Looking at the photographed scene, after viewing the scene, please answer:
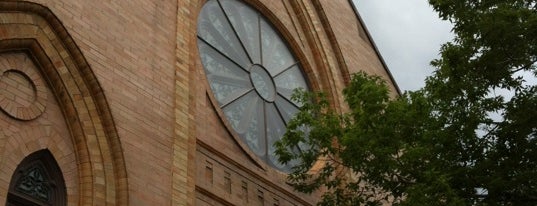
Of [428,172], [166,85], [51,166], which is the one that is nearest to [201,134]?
[166,85]

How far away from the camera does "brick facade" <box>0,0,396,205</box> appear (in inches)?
435

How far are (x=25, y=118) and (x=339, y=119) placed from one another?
Answer: 4.77 metres

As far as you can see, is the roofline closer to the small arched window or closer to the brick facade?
the brick facade

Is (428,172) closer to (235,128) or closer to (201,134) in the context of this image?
(201,134)

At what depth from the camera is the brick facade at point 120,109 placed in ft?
36.2

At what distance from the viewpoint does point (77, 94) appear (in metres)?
11.6

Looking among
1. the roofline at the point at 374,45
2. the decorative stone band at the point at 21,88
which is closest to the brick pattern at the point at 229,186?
the decorative stone band at the point at 21,88

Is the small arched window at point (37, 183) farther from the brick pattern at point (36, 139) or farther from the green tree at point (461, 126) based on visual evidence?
the green tree at point (461, 126)

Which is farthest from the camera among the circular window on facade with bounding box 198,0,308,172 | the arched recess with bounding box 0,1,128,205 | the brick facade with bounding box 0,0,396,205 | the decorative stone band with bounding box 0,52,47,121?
the circular window on facade with bounding box 198,0,308,172

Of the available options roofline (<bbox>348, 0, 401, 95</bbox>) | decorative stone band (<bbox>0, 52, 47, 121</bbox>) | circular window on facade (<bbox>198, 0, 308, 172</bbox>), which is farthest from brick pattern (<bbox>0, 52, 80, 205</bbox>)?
roofline (<bbox>348, 0, 401, 95</bbox>)

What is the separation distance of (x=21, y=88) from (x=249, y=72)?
20.6 ft

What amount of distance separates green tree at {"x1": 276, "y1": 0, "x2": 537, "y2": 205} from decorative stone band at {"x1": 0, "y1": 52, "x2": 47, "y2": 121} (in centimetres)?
368

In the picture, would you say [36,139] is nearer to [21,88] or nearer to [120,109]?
[21,88]

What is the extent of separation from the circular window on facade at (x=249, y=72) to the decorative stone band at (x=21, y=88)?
4519 mm
